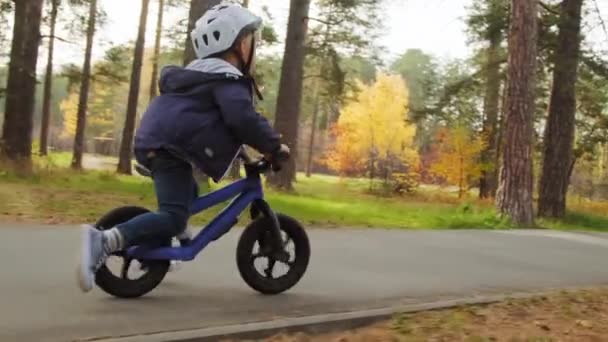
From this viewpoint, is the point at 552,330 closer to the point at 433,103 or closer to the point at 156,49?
the point at 433,103

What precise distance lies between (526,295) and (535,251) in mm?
3245

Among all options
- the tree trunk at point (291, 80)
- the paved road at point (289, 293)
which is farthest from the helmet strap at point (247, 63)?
the tree trunk at point (291, 80)

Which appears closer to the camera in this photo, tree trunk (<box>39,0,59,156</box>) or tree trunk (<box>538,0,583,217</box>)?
tree trunk (<box>538,0,583,217</box>)

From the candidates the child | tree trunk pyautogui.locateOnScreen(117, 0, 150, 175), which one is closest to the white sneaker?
the child

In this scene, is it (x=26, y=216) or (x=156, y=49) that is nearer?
(x=26, y=216)

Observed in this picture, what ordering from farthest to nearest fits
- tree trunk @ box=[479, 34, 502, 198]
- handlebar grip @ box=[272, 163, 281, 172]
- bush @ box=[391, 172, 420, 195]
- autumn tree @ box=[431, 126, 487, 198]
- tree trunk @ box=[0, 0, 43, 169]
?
bush @ box=[391, 172, 420, 195]
autumn tree @ box=[431, 126, 487, 198]
tree trunk @ box=[479, 34, 502, 198]
tree trunk @ box=[0, 0, 43, 169]
handlebar grip @ box=[272, 163, 281, 172]

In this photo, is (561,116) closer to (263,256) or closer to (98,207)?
(98,207)

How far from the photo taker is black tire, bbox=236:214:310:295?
15.1 feet

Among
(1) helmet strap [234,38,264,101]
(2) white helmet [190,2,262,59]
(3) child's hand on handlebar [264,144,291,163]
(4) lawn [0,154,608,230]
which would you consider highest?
(2) white helmet [190,2,262,59]

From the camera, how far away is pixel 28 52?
15492 millimetres

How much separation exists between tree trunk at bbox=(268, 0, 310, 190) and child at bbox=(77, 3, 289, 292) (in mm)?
15544

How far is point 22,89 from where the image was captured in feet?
50.1

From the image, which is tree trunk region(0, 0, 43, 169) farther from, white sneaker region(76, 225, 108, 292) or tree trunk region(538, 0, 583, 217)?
tree trunk region(538, 0, 583, 217)

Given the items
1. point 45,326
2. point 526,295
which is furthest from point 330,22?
point 45,326
